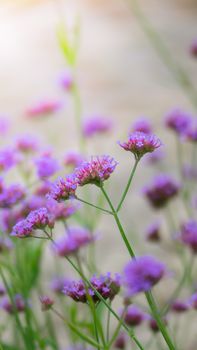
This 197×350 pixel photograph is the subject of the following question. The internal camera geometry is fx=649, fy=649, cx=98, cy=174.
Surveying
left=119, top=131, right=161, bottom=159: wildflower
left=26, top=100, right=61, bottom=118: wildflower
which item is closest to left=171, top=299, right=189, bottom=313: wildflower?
left=119, top=131, right=161, bottom=159: wildflower

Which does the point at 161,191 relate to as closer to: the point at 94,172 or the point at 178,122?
the point at 178,122

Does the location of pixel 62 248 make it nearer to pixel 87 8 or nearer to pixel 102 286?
pixel 102 286

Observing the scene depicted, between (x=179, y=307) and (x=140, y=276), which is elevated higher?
(x=179, y=307)

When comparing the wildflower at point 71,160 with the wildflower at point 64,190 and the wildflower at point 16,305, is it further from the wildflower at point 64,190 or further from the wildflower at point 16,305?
the wildflower at point 64,190

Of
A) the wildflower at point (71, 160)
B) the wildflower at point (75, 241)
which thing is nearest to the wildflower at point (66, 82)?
the wildflower at point (71, 160)

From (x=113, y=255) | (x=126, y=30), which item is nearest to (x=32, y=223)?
(x=113, y=255)

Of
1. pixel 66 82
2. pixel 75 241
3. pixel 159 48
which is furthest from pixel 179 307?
pixel 159 48
